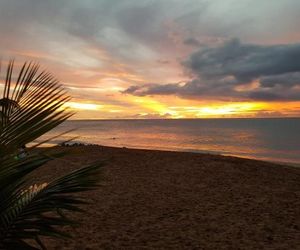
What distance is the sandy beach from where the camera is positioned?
24.1ft

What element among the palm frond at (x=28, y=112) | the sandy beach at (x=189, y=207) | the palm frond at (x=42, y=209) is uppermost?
the palm frond at (x=28, y=112)

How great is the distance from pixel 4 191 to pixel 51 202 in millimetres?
349

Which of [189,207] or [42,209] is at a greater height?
[42,209]

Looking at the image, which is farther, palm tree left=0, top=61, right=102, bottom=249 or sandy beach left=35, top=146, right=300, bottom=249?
sandy beach left=35, top=146, right=300, bottom=249

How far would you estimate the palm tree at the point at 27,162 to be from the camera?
2629 mm

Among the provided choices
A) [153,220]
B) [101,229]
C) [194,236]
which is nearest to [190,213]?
[153,220]

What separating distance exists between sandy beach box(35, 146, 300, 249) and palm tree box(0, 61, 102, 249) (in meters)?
0.35

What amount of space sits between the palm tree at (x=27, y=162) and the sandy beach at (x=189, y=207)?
35cm

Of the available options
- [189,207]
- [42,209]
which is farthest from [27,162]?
[189,207]

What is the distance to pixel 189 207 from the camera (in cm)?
992

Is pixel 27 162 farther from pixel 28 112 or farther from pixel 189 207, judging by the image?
pixel 189 207

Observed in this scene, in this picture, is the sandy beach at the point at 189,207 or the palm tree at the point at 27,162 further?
the sandy beach at the point at 189,207

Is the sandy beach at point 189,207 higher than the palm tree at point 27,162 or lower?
lower

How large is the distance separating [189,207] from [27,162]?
7.57 metres
